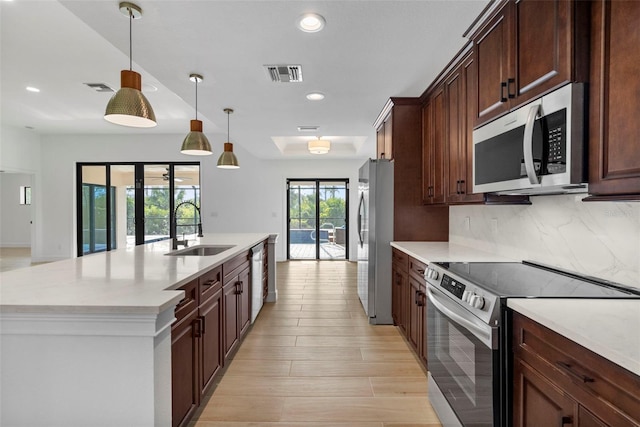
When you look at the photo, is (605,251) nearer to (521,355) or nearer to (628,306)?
(628,306)

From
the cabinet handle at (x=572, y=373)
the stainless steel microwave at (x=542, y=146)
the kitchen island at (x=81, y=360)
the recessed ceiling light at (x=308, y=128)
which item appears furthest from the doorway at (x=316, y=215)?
the cabinet handle at (x=572, y=373)

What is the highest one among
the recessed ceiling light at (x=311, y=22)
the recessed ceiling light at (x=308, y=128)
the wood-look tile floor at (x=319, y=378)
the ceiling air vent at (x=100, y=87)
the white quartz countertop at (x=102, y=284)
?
the ceiling air vent at (x=100, y=87)

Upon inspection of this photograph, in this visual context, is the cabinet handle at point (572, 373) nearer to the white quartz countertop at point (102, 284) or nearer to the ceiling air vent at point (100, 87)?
the white quartz countertop at point (102, 284)

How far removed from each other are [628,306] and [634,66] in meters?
0.84

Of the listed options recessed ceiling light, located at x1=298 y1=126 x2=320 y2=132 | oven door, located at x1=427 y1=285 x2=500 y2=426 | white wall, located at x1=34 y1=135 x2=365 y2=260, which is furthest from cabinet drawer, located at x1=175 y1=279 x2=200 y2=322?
white wall, located at x1=34 y1=135 x2=365 y2=260

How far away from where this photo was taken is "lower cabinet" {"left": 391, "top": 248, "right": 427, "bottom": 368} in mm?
2512

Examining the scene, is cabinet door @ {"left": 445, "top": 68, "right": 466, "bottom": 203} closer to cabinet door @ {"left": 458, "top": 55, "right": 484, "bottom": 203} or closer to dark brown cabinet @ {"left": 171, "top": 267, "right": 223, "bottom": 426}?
cabinet door @ {"left": 458, "top": 55, "right": 484, "bottom": 203}

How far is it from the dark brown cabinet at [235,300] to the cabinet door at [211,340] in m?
0.12

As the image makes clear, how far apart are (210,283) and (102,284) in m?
0.66

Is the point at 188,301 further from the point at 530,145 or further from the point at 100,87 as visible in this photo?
the point at 100,87

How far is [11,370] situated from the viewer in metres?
1.29

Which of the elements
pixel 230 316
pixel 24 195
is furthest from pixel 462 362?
pixel 24 195

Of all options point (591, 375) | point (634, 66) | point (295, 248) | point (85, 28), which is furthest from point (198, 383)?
point (295, 248)

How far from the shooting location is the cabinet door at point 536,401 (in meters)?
1.02
